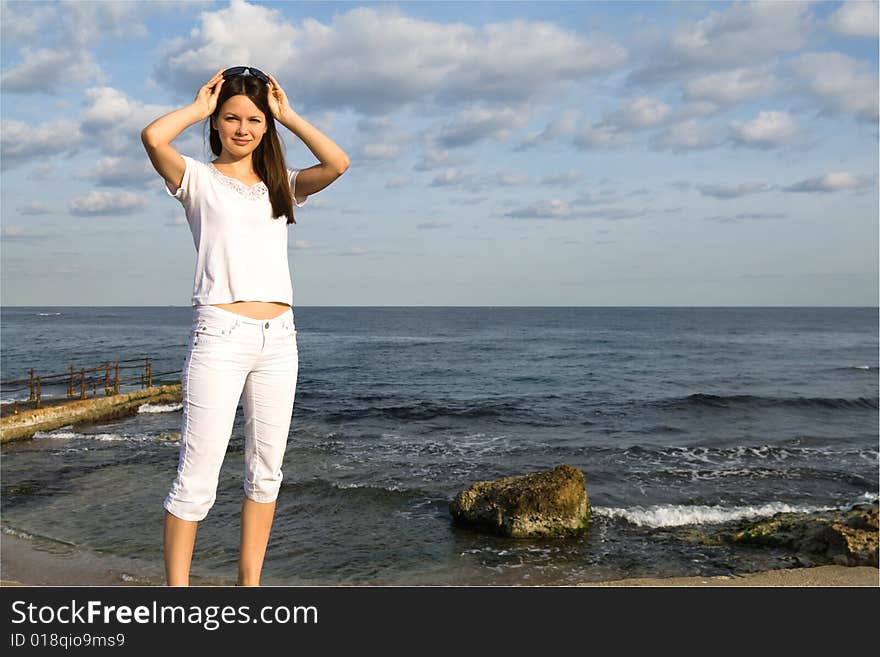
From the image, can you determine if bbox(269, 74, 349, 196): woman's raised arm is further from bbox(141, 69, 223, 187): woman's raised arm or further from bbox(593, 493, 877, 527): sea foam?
bbox(593, 493, 877, 527): sea foam

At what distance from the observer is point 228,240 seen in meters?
2.91

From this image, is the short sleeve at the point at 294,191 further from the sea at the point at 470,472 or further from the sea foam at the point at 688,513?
the sea foam at the point at 688,513

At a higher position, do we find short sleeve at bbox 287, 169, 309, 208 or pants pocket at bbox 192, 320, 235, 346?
short sleeve at bbox 287, 169, 309, 208

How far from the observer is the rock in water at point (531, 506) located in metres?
10.2

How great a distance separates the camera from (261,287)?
2932 mm

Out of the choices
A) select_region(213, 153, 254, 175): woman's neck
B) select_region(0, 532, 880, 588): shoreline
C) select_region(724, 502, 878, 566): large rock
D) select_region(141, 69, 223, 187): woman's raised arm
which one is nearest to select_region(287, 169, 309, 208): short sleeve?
select_region(213, 153, 254, 175): woman's neck

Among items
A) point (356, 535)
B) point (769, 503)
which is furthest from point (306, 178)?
point (769, 503)

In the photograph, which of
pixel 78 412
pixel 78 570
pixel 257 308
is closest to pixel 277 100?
pixel 257 308

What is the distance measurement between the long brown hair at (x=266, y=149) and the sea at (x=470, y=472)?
6.61 m

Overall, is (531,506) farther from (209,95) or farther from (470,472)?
(209,95)

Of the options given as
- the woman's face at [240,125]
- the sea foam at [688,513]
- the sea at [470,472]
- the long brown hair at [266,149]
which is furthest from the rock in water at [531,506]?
the woman's face at [240,125]

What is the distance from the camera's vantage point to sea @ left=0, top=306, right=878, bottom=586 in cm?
927

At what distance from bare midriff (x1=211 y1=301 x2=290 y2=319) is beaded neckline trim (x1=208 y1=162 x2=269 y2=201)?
1.61 ft
